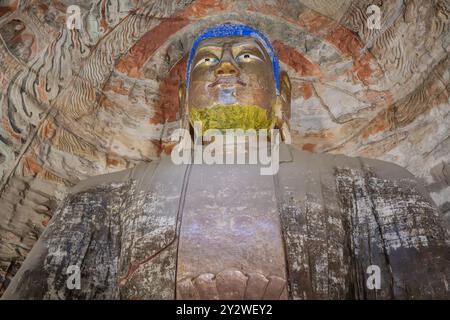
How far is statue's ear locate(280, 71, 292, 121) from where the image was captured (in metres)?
4.85

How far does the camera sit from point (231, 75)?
4.48 meters

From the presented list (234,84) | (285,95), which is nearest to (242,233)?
(234,84)

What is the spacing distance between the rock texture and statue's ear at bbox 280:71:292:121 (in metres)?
0.63

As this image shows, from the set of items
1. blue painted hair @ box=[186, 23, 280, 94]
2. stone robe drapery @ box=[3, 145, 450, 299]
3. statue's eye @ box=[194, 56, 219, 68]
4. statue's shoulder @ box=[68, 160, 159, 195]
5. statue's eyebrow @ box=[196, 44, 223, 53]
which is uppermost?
blue painted hair @ box=[186, 23, 280, 94]

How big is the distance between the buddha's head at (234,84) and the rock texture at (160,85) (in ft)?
2.28

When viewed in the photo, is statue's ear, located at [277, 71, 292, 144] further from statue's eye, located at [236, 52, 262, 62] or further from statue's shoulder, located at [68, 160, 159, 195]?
statue's shoulder, located at [68, 160, 159, 195]

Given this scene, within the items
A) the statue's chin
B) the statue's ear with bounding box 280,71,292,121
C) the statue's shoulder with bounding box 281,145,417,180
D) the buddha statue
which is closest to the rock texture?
the statue's ear with bounding box 280,71,292,121

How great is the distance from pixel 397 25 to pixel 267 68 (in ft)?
4.39

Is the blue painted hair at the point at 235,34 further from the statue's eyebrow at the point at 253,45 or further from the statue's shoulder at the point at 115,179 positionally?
the statue's shoulder at the point at 115,179

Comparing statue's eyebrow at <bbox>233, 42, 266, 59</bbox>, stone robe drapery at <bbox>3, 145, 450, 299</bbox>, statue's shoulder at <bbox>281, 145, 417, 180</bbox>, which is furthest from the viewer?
statue's eyebrow at <bbox>233, 42, 266, 59</bbox>

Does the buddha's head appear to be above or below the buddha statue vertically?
above

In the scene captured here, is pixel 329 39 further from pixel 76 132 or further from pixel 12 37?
pixel 12 37

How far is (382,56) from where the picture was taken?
5.32 meters
